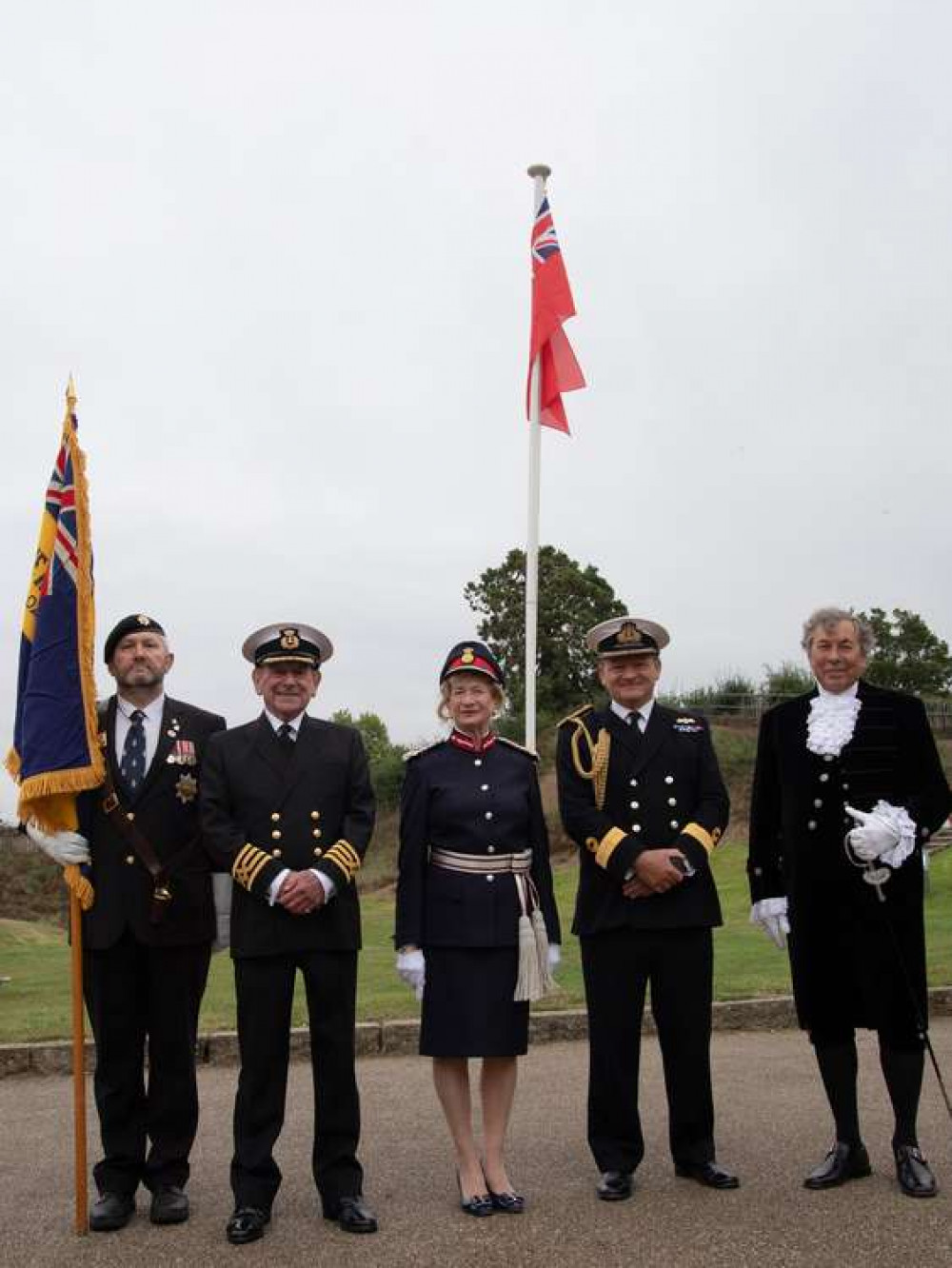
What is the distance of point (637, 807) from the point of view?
4.91 metres

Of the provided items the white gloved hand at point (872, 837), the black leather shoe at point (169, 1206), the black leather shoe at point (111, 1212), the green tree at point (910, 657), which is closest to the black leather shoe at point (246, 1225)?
the black leather shoe at point (169, 1206)

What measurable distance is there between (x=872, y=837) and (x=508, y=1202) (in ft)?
6.20

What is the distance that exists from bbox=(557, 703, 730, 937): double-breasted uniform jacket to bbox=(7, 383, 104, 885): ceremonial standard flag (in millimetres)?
1897

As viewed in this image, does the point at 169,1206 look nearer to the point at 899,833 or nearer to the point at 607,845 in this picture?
the point at 607,845

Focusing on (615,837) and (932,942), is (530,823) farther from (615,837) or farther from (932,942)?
(932,942)

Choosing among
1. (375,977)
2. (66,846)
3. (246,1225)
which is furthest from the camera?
(375,977)

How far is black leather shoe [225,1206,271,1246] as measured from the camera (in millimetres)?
4164

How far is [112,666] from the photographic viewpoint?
498 cm

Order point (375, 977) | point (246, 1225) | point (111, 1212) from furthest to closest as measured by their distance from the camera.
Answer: point (375, 977) → point (111, 1212) → point (246, 1225)

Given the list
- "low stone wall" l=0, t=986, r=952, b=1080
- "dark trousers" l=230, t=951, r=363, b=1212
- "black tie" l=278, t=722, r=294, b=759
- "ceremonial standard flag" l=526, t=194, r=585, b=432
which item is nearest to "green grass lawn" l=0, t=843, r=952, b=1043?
"low stone wall" l=0, t=986, r=952, b=1080

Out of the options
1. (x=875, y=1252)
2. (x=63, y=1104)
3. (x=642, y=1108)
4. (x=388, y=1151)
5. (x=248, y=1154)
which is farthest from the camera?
(x=63, y=1104)

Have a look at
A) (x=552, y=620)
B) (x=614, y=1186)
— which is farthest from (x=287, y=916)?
(x=552, y=620)

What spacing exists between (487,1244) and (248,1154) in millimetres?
916

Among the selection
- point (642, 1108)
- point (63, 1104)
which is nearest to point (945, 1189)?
point (642, 1108)
